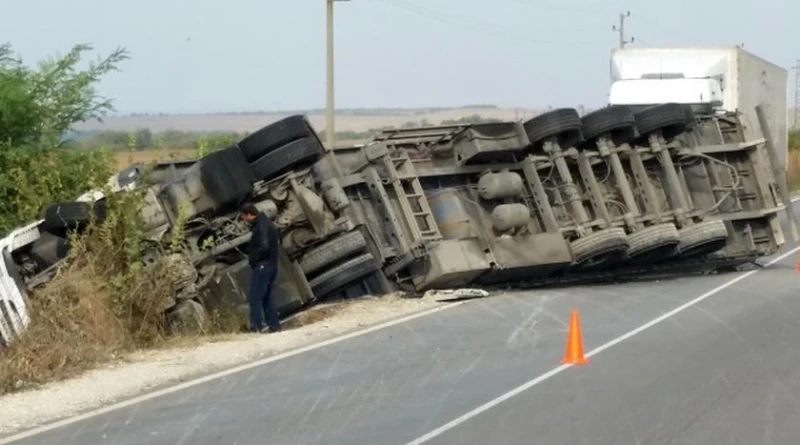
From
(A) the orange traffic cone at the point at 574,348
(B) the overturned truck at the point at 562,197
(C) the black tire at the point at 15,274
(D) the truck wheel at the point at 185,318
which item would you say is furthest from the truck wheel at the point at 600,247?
(C) the black tire at the point at 15,274

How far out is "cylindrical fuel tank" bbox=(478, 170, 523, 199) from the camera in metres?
19.1

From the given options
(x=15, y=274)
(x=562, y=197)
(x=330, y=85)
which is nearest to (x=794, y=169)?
(x=330, y=85)

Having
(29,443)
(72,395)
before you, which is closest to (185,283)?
(72,395)

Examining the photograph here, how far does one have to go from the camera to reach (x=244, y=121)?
54.3 meters

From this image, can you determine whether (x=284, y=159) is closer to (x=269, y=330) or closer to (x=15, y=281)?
(x=269, y=330)

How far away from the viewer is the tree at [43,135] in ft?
54.3

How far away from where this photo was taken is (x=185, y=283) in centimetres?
1519

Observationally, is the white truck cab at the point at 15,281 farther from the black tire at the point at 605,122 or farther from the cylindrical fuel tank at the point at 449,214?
the black tire at the point at 605,122

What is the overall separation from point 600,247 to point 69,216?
7.72 metres

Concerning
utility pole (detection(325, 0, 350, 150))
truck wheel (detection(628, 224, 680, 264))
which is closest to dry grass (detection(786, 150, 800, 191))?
utility pole (detection(325, 0, 350, 150))

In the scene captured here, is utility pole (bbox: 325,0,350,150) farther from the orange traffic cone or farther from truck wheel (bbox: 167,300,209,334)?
the orange traffic cone

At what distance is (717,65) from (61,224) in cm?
1849

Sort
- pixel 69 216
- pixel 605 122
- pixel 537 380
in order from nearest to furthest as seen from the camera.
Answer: pixel 537 380 → pixel 69 216 → pixel 605 122

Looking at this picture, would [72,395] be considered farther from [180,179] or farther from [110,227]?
[180,179]
